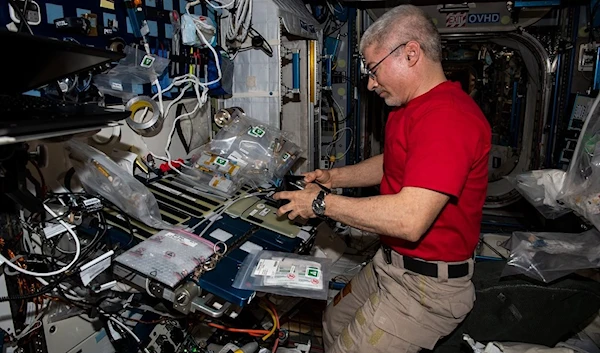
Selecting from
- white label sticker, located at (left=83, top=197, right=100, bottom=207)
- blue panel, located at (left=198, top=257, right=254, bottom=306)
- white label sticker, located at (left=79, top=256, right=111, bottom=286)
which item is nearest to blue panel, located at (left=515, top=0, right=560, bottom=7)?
blue panel, located at (left=198, top=257, right=254, bottom=306)

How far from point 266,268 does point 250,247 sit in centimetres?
22

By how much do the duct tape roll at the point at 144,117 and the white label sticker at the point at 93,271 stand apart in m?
1.10

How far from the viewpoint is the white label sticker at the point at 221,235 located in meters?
1.76

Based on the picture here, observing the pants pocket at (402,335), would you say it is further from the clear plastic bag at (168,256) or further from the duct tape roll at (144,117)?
the duct tape roll at (144,117)

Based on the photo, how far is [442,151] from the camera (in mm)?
1507

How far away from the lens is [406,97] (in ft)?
6.21

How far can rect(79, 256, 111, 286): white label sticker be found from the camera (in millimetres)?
1438

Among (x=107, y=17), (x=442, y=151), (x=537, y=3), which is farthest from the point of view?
(x=537, y=3)

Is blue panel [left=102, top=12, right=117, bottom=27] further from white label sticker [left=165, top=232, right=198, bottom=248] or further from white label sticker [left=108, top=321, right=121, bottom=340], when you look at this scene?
white label sticker [left=108, top=321, right=121, bottom=340]

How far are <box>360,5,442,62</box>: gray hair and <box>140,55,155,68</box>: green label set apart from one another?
1.37 metres

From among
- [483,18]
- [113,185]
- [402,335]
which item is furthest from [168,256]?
[483,18]

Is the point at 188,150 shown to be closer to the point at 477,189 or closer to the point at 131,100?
the point at 131,100

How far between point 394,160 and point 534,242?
1329mm

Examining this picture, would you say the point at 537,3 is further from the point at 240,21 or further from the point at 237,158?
the point at 237,158
